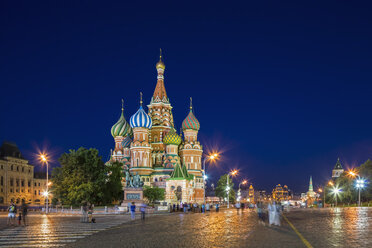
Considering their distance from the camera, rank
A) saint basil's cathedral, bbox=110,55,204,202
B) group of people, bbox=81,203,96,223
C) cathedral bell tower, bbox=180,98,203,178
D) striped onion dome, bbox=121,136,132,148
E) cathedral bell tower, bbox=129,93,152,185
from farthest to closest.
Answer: striped onion dome, bbox=121,136,132,148
cathedral bell tower, bbox=180,98,203,178
cathedral bell tower, bbox=129,93,152,185
saint basil's cathedral, bbox=110,55,204,202
group of people, bbox=81,203,96,223

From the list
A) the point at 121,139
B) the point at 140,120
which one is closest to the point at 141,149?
the point at 140,120

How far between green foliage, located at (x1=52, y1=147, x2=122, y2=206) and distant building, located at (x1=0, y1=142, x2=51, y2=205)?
45436mm

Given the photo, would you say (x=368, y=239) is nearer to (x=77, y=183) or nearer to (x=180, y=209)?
(x=180, y=209)

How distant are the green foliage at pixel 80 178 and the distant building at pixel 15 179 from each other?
45.4 meters

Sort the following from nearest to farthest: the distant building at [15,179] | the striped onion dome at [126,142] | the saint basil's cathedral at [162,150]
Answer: the saint basil's cathedral at [162,150], the distant building at [15,179], the striped onion dome at [126,142]

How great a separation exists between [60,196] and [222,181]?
184 feet

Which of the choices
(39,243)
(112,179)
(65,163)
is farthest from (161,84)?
(39,243)

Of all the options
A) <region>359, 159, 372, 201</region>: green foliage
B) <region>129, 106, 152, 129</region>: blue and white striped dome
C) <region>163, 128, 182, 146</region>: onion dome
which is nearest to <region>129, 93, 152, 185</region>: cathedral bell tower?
<region>129, 106, 152, 129</region>: blue and white striped dome

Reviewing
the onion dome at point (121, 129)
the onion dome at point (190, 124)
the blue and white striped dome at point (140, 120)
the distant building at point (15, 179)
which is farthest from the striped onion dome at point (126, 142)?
the distant building at point (15, 179)

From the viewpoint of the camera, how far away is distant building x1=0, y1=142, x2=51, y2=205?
95.0 meters

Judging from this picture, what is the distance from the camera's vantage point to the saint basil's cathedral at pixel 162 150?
79.6 metres

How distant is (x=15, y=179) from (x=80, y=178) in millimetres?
57942

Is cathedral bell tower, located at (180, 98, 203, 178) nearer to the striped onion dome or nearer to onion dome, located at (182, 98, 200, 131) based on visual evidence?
onion dome, located at (182, 98, 200, 131)

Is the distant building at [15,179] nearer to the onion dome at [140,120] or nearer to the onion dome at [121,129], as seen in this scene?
the onion dome at [121,129]
